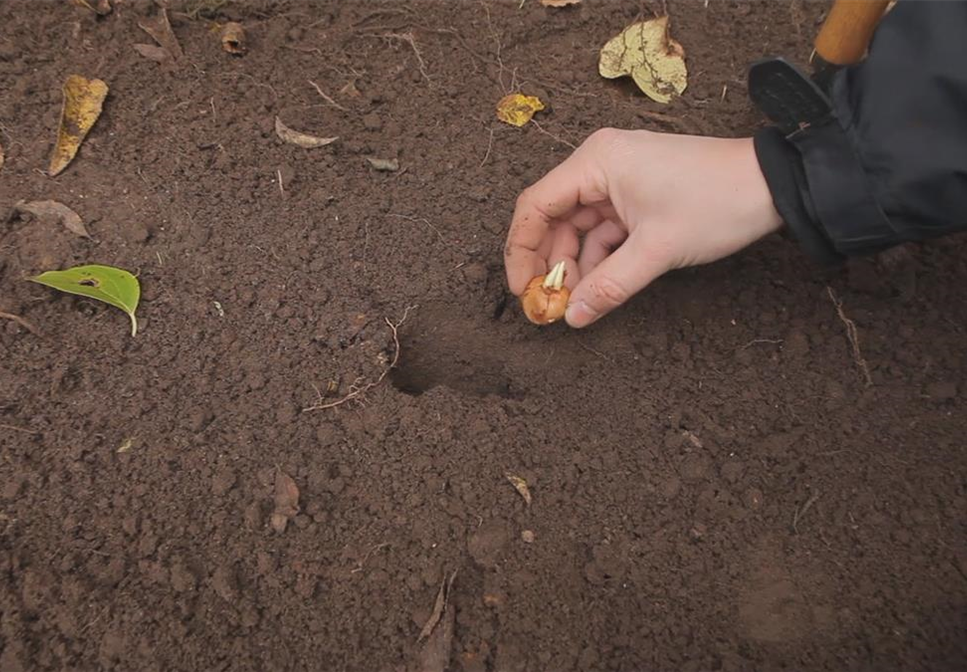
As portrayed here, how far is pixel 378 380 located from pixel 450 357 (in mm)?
209

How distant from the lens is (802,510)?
1428 millimetres

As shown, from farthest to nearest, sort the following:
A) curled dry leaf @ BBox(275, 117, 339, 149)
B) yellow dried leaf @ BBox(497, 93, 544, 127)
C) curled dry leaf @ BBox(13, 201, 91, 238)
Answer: yellow dried leaf @ BBox(497, 93, 544, 127)
curled dry leaf @ BBox(275, 117, 339, 149)
curled dry leaf @ BBox(13, 201, 91, 238)

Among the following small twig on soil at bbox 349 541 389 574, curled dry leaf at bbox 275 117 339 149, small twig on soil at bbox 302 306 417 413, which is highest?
curled dry leaf at bbox 275 117 339 149

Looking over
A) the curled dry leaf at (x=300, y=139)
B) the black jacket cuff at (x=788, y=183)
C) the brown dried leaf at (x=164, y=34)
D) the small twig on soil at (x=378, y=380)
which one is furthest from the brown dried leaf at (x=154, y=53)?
the black jacket cuff at (x=788, y=183)

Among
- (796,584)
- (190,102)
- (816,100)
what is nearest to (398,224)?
(190,102)

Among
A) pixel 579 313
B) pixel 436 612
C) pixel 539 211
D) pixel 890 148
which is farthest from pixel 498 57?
pixel 436 612

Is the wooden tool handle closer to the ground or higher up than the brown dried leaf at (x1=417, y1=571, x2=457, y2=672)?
higher up

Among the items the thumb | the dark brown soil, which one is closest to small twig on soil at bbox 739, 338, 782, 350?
the dark brown soil

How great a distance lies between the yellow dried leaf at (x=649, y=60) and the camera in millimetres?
1987

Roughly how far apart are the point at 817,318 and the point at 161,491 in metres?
1.34

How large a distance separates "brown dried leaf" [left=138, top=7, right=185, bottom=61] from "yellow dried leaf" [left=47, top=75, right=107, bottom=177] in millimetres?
186

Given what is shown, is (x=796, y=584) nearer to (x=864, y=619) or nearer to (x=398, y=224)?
(x=864, y=619)

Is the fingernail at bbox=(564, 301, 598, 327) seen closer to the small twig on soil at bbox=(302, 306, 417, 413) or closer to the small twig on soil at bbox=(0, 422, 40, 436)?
A: the small twig on soil at bbox=(302, 306, 417, 413)

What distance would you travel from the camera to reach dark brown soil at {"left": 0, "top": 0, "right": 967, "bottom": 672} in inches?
51.5
